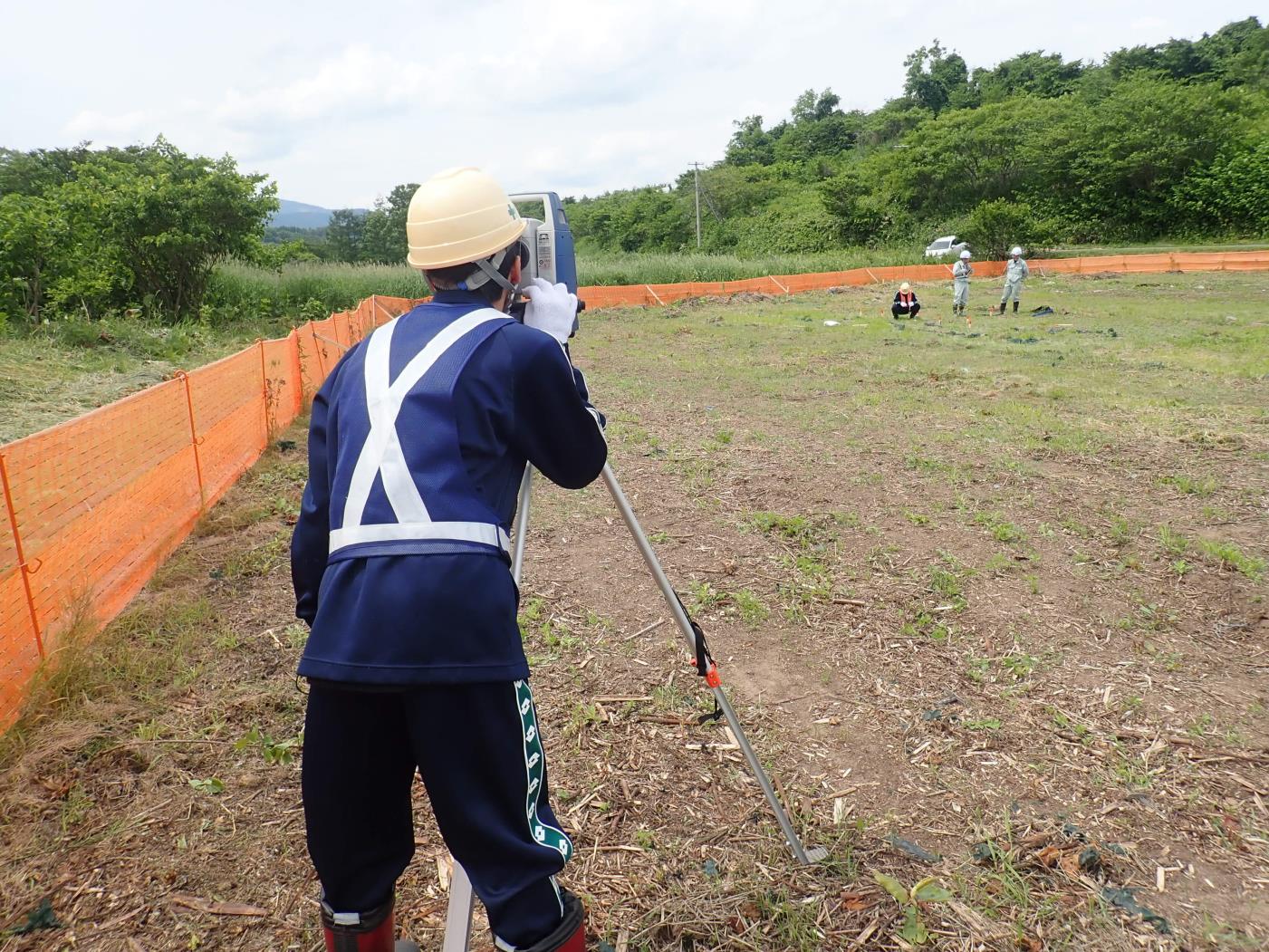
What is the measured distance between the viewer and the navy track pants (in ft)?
4.81

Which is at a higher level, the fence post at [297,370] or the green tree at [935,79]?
the green tree at [935,79]

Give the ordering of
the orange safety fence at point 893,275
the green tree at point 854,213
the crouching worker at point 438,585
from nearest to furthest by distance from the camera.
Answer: the crouching worker at point 438,585 < the orange safety fence at point 893,275 < the green tree at point 854,213

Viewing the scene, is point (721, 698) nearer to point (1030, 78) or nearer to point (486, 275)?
point (486, 275)

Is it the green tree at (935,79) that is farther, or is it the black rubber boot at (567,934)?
the green tree at (935,79)

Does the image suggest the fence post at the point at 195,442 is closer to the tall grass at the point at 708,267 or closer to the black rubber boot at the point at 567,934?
the black rubber boot at the point at 567,934

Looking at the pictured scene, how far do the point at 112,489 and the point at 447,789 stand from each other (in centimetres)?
366

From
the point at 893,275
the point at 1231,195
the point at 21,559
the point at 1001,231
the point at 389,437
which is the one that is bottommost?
the point at 21,559

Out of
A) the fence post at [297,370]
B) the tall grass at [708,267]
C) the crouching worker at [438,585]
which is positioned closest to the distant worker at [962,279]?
the tall grass at [708,267]

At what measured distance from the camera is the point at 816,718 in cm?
322

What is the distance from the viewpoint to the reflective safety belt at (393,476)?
56.0 inches

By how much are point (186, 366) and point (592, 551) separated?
27.5 ft

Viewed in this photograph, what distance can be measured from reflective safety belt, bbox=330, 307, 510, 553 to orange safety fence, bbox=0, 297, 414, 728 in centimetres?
249

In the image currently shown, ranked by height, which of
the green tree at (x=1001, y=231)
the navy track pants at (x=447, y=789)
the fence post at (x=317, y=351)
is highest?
the green tree at (x=1001, y=231)

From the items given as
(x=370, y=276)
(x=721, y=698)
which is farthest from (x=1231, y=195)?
(x=721, y=698)
